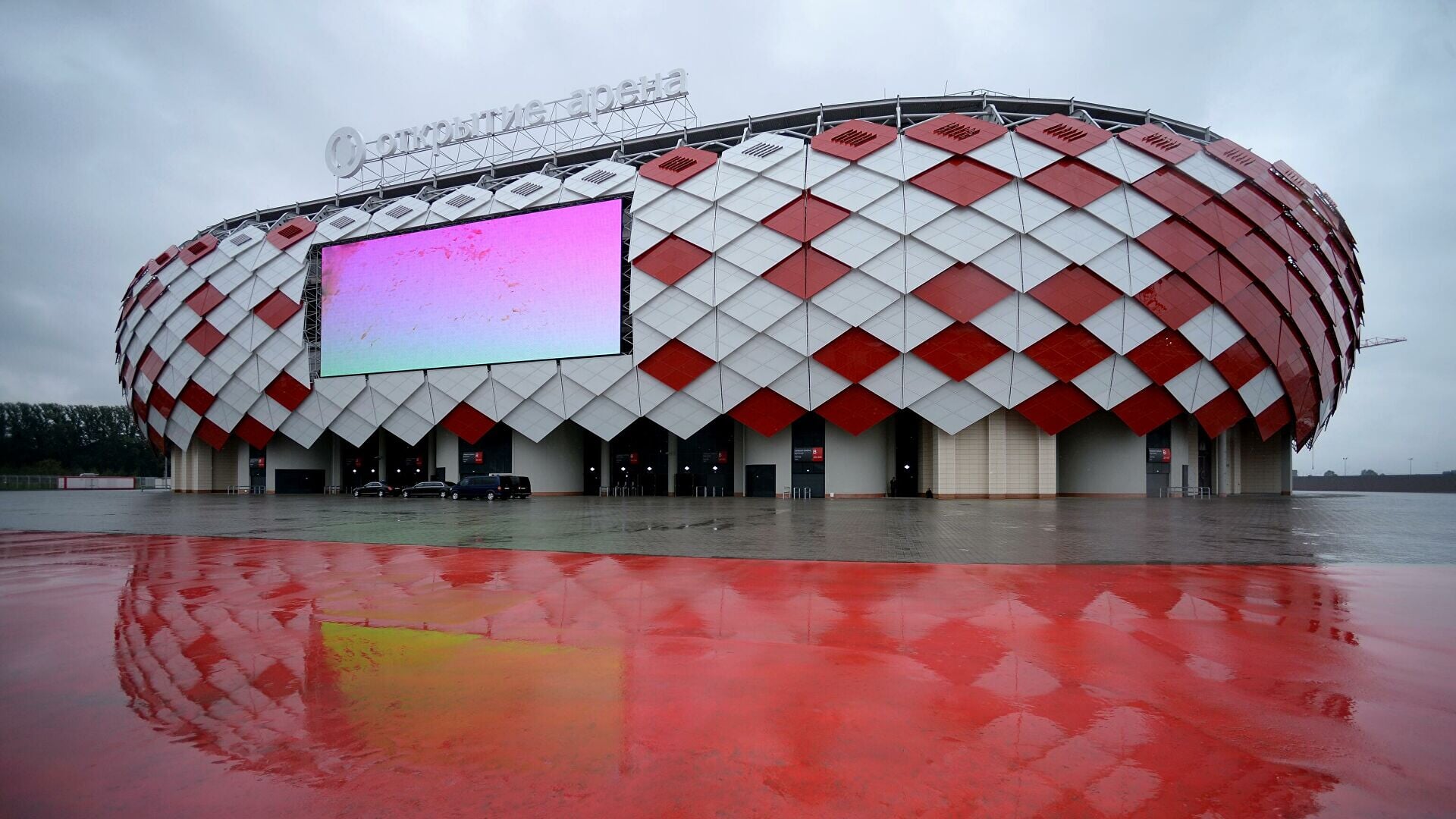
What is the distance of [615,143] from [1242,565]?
39.9m

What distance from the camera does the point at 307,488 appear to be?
49531mm

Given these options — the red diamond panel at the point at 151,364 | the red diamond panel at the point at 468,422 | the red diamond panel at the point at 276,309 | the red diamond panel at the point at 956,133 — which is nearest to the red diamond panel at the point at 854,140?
the red diamond panel at the point at 956,133

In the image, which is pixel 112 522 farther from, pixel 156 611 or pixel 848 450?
pixel 848 450

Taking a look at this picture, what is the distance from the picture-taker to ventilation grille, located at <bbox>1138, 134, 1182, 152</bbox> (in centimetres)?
3647

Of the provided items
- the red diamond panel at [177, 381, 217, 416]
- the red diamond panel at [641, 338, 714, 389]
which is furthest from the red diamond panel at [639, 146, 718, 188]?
the red diamond panel at [177, 381, 217, 416]

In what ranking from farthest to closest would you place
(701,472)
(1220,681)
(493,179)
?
(493,179) → (701,472) → (1220,681)

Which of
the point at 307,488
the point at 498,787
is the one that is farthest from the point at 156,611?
the point at 307,488

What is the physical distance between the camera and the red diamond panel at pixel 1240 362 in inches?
1371

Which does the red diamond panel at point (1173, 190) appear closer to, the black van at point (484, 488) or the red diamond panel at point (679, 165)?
the red diamond panel at point (679, 165)

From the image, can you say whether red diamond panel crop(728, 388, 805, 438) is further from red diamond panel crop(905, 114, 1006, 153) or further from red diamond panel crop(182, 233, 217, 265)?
red diamond panel crop(182, 233, 217, 265)

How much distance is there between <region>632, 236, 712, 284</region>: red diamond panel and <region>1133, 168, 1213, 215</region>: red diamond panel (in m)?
22.6

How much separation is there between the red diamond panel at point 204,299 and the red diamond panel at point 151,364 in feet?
16.6

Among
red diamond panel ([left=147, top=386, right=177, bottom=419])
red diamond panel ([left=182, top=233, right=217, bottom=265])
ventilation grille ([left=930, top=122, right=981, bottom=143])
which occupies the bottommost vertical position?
red diamond panel ([left=147, top=386, right=177, bottom=419])

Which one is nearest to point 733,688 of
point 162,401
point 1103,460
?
point 1103,460
